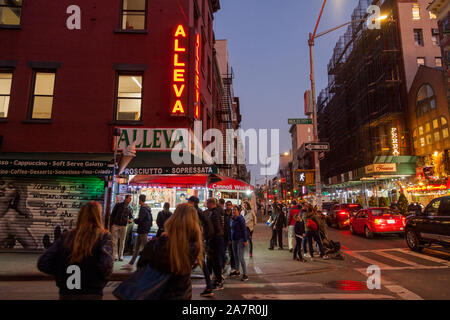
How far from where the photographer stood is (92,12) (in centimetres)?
1428

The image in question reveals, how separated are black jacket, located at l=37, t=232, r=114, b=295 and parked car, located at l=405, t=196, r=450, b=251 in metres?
10.5

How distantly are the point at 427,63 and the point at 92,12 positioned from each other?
3450cm

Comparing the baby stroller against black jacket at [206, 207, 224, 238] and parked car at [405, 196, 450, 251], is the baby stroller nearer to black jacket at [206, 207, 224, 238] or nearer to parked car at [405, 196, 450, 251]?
parked car at [405, 196, 450, 251]

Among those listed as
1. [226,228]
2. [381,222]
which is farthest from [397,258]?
[226,228]

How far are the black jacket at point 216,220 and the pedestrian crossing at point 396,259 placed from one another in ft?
15.1

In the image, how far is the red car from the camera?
50.4ft

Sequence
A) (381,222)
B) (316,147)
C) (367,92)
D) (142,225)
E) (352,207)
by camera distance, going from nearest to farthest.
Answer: (142,225)
(316,147)
(381,222)
(352,207)
(367,92)

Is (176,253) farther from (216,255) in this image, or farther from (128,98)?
(128,98)

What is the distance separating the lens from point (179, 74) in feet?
45.0

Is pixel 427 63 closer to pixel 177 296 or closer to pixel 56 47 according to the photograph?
pixel 56 47

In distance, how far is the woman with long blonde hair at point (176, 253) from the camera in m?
3.16

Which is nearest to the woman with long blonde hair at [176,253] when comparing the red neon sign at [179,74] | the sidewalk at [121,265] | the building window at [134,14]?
the sidewalk at [121,265]

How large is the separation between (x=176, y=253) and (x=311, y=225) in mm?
8329
